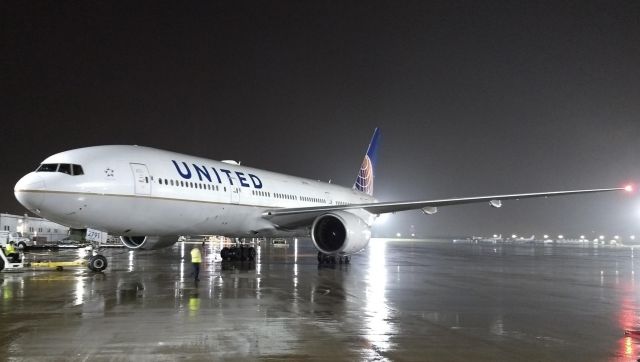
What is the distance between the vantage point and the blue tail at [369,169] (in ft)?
112

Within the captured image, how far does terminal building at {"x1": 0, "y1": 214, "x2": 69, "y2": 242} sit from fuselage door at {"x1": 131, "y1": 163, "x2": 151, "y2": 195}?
5220 cm

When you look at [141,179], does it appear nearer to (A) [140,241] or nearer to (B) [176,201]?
(B) [176,201]

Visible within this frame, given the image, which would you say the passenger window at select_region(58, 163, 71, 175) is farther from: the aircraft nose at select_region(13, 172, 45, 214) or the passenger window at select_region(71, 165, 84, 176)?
the aircraft nose at select_region(13, 172, 45, 214)

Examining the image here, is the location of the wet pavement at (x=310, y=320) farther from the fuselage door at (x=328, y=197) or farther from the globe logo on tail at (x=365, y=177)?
the globe logo on tail at (x=365, y=177)

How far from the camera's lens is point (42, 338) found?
6574 mm

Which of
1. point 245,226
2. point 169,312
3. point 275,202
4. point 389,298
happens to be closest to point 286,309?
point 169,312

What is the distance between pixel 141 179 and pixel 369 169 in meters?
21.5

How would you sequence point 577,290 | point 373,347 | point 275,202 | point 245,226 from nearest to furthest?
point 373,347, point 577,290, point 245,226, point 275,202

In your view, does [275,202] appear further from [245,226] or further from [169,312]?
[169,312]

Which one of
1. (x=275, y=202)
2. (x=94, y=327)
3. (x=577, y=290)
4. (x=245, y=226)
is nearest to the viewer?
(x=94, y=327)

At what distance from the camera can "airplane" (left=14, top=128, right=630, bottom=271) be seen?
13578 millimetres

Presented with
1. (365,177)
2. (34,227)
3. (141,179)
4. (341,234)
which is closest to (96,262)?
(141,179)

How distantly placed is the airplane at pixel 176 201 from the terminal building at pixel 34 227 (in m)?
48.5

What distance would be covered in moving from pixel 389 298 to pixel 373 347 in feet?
15.5
